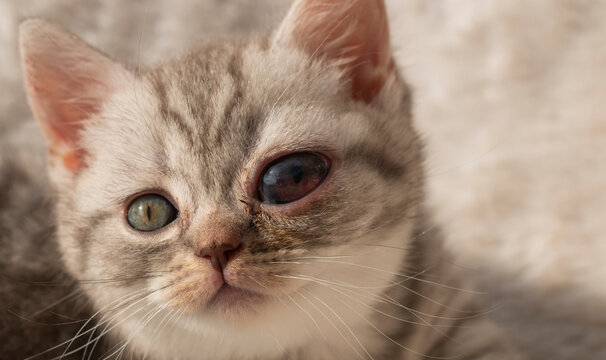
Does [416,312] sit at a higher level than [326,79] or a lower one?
lower

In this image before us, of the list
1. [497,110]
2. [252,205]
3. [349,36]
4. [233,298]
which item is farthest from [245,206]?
[497,110]

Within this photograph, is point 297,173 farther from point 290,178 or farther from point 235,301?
point 235,301

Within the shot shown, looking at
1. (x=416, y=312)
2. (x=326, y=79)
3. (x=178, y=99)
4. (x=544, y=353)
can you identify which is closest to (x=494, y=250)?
(x=544, y=353)

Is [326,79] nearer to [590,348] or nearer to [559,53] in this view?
[590,348]

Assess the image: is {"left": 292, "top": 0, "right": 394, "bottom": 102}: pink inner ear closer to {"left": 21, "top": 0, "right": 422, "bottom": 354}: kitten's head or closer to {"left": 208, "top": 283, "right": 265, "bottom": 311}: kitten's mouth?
{"left": 21, "top": 0, "right": 422, "bottom": 354}: kitten's head

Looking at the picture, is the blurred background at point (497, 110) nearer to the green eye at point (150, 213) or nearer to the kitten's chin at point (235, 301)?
the green eye at point (150, 213)

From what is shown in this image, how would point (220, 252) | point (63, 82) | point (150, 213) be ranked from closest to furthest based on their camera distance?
point (220, 252) → point (150, 213) → point (63, 82)
